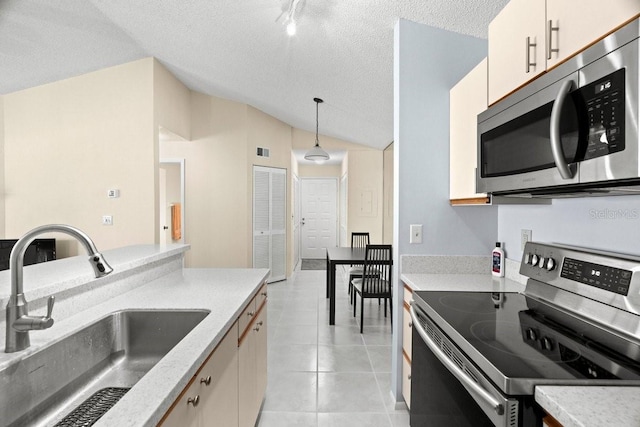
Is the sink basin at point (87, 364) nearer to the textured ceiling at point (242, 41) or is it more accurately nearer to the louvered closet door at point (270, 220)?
the textured ceiling at point (242, 41)

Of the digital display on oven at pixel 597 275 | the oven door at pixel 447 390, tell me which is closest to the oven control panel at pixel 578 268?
the digital display on oven at pixel 597 275

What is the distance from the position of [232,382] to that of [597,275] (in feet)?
4.75

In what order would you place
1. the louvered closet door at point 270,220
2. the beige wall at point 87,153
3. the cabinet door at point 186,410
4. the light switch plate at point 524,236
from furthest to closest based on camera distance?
the louvered closet door at point 270,220 < the beige wall at point 87,153 < the light switch plate at point 524,236 < the cabinet door at point 186,410

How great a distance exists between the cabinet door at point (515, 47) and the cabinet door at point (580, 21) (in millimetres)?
55

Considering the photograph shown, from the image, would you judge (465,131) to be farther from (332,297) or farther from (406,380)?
(332,297)

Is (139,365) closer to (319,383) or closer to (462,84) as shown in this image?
(319,383)

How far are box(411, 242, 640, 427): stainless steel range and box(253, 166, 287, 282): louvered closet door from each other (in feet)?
13.2

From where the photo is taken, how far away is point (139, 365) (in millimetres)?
1332

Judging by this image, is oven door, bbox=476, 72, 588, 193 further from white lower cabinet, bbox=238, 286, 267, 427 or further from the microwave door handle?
white lower cabinet, bbox=238, 286, 267, 427

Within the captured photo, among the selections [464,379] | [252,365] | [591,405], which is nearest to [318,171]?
[252,365]

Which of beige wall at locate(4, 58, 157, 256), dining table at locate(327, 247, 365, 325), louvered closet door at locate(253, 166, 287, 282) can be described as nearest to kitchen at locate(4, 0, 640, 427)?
dining table at locate(327, 247, 365, 325)

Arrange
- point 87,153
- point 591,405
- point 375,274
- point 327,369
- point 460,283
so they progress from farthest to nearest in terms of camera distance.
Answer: point 87,153 → point 375,274 → point 327,369 → point 460,283 → point 591,405

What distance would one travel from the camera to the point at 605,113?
2.88ft

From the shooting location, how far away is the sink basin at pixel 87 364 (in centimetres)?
93
